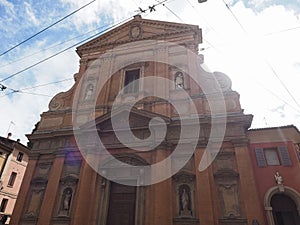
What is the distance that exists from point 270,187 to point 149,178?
4.53 metres

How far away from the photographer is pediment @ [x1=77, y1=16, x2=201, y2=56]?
44.7ft

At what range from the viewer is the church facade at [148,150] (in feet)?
28.9

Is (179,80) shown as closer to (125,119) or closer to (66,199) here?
(125,119)

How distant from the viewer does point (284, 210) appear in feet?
28.6

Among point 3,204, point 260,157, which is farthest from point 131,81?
point 3,204

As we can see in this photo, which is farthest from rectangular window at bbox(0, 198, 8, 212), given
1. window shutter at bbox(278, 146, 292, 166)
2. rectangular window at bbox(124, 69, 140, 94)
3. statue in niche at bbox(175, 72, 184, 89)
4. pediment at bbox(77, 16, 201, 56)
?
Result: window shutter at bbox(278, 146, 292, 166)

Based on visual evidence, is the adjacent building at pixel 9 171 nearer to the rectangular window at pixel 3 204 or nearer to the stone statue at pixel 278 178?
the rectangular window at pixel 3 204

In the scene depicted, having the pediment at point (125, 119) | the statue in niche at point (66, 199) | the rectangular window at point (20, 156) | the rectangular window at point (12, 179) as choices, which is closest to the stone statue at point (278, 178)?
the pediment at point (125, 119)

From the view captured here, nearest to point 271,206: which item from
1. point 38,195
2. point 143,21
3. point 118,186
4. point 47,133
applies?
point 118,186

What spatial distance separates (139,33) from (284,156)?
412 inches

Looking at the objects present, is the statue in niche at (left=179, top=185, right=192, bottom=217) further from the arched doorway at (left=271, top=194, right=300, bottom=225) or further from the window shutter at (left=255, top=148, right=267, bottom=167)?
the arched doorway at (left=271, top=194, right=300, bottom=225)

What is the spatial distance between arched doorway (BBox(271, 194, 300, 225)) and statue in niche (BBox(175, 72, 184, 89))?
622cm

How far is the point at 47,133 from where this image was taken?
12.0m

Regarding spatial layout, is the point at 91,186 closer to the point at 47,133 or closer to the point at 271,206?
the point at 47,133
